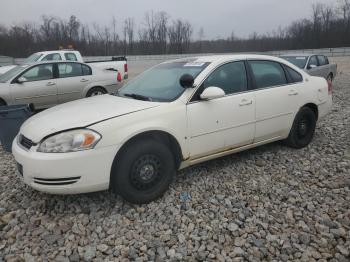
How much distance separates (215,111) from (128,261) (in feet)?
6.41

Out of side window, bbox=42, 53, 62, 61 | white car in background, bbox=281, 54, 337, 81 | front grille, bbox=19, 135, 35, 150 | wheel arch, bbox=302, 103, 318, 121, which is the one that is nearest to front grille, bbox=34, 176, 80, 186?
front grille, bbox=19, 135, 35, 150

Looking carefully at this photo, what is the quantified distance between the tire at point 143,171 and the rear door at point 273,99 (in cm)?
150

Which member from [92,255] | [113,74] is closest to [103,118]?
[92,255]

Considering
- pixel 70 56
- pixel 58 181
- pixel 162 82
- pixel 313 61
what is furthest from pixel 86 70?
pixel 313 61

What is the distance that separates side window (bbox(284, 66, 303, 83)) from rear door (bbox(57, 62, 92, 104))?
19.1ft

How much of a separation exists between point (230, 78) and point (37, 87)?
5825 millimetres

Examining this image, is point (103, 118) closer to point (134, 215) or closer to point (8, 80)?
point (134, 215)

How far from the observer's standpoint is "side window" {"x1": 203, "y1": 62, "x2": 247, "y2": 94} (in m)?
4.00

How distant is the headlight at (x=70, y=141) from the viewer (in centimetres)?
306

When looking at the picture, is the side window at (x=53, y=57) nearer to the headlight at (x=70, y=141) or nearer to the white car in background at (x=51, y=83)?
the white car in background at (x=51, y=83)

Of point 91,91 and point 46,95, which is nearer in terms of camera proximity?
point 46,95

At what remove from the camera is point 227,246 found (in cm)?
285

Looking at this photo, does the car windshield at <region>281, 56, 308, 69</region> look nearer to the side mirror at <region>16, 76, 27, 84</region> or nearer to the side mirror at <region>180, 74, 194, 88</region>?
the side mirror at <region>180, 74, 194, 88</region>

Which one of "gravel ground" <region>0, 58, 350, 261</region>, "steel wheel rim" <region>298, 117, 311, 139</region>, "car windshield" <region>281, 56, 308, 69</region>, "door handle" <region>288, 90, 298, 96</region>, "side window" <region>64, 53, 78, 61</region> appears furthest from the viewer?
"side window" <region>64, 53, 78, 61</region>
